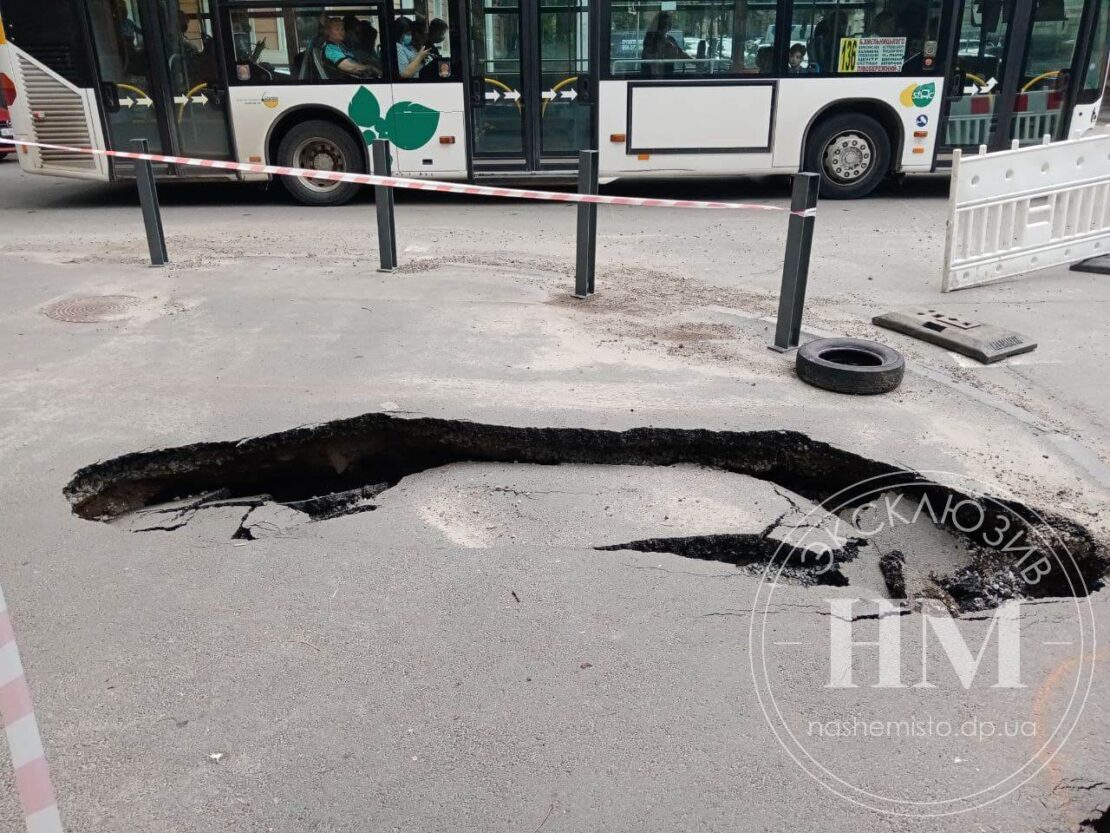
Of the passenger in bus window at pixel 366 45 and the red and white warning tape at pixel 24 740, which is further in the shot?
the passenger in bus window at pixel 366 45

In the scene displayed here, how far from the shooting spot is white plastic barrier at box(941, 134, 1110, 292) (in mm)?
7559

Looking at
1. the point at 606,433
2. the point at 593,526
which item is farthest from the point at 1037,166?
the point at 593,526

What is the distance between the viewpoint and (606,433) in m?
4.84

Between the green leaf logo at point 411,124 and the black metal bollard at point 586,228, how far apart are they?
16.3 feet

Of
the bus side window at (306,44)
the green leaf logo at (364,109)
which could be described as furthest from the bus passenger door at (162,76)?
the green leaf logo at (364,109)

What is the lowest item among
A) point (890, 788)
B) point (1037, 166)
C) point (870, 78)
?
point (890, 788)

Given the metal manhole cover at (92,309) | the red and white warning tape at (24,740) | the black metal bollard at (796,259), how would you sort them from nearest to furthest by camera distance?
1. the red and white warning tape at (24,740)
2. the black metal bollard at (796,259)
3. the metal manhole cover at (92,309)

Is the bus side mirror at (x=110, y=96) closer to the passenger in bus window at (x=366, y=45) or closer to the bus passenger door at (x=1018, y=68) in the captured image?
the passenger in bus window at (x=366, y=45)

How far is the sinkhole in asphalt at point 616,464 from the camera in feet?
12.5

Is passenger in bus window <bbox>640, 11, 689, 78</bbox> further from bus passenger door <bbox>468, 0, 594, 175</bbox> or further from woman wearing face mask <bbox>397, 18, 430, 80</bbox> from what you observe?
woman wearing face mask <bbox>397, 18, 430, 80</bbox>

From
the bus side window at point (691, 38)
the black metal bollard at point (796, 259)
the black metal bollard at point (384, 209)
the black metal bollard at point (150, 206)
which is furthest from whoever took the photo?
the bus side window at point (691, 38)

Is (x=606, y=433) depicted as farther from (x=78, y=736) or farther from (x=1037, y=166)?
(x=1037, y=166)

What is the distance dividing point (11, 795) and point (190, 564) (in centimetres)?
128

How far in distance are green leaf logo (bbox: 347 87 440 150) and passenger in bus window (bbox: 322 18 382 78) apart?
9.0 inches
